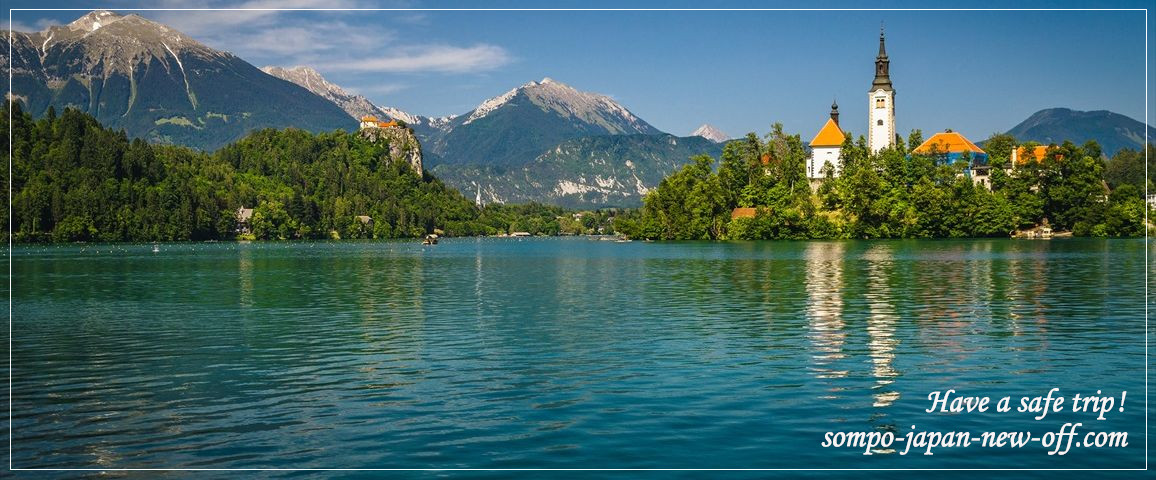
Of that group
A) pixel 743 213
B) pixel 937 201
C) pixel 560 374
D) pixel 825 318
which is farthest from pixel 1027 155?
pixel 560 374

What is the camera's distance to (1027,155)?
184 metres

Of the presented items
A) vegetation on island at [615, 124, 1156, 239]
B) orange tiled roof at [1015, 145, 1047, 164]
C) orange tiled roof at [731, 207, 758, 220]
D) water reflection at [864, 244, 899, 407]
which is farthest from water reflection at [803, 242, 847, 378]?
orange tiled roof at [1015, 145, 1047, 164]

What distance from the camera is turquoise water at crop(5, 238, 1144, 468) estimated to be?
19656 mm

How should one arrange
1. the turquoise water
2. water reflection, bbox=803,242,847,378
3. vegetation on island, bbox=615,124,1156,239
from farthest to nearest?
vegetation on island, bbox=615,124,1156,239 → water reflection, bbox=803,242,847,378 → the turquoise water

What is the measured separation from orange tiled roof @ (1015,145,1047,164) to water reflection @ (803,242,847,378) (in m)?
121

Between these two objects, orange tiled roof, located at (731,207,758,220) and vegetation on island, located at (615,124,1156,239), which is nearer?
vegetation on island, located at (615,124,1156,239)

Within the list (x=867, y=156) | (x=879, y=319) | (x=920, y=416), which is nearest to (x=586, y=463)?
(x=920, y=416)

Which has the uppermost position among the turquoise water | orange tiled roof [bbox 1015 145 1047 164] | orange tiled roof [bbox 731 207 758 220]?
orange tiled roof [bbox 1015 145 1047 164]

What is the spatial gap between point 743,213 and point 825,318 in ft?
494

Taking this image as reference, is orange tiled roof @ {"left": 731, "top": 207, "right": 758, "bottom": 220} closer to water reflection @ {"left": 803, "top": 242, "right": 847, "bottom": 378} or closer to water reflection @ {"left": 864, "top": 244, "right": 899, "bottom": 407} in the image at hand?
water reflection @ {"left": 803, "top": 242, "right": 847, "bottom": 378}

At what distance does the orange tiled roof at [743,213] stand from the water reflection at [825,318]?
108m

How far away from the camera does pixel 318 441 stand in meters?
20.3

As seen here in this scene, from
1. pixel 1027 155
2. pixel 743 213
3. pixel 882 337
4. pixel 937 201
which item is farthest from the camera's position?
pixel 743 213

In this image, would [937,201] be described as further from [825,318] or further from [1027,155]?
[825,318]
